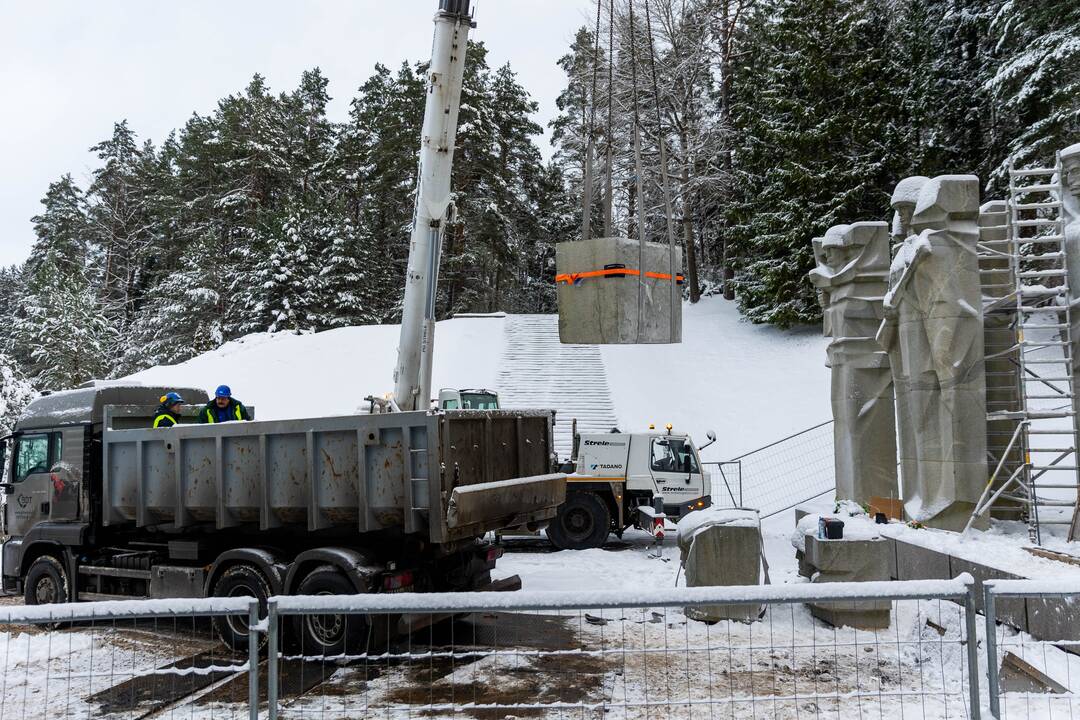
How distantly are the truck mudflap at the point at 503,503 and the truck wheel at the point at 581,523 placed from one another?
15.5ft

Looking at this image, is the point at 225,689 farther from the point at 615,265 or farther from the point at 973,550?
the point at 973,550

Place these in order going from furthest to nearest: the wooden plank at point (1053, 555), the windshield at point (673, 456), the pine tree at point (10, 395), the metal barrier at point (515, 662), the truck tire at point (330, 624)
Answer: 1. the pine tree at point (10, 395)
2. the windshield at point (673, 456)
3. the wooden plank at point (1053, 555)
4. the truck tire at point (330, 624)
5. the metal barrier at point (515, 662)

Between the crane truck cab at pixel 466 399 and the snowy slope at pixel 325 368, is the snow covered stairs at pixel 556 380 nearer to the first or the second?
the snowy slope at pixel 325 368

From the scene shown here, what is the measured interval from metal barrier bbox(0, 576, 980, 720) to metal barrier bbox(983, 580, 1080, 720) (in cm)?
→ 20

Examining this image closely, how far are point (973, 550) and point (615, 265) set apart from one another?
4.98 metres

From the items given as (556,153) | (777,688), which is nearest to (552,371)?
(777,688)

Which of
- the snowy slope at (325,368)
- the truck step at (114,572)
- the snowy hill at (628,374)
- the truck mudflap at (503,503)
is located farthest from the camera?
the snowy slope at (325,368)

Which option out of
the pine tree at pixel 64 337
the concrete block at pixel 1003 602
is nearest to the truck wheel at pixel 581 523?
the concrete block at pixel 1003 602

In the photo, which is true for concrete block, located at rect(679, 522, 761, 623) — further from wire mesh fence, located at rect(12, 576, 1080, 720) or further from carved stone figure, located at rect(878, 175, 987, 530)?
carved stone figure, located at rect(878, 175, 987, 530)

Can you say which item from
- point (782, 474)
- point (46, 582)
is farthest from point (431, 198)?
point (782, 474)

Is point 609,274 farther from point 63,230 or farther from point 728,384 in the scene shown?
point 63,230

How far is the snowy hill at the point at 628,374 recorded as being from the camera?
20.9m

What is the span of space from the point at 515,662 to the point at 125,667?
11.6 feet

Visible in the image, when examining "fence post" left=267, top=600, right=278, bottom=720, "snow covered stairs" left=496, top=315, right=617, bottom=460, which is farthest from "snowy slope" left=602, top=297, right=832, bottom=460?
"fence post" left=267, top=600, right=278, bottom=720
